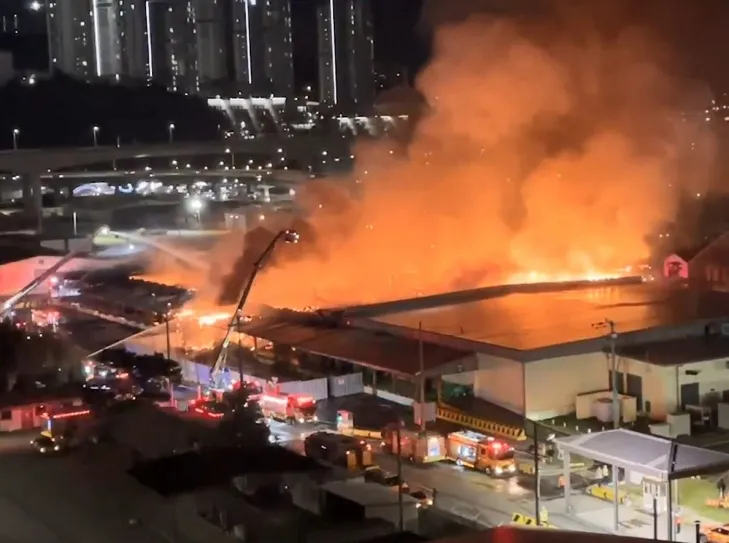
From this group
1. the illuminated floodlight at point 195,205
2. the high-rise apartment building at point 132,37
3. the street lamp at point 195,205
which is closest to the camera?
the street lamp at point 195,205

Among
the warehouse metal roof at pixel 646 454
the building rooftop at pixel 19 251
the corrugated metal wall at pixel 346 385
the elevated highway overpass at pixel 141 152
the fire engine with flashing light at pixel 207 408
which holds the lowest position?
the corrugated metal wall at pixel 346 385

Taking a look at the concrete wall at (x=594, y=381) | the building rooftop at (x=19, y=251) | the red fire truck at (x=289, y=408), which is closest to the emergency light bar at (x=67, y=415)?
the red fire truck at (x=289, y=408)

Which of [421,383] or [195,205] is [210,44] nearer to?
[195,205]

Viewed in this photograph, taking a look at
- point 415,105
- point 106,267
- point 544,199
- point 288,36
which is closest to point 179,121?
point 288,36

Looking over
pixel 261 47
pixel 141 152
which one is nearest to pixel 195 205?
pixel 141 152

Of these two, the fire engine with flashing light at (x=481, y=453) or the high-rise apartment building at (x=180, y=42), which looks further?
the high-rise apartment building at (x=180, y=42)

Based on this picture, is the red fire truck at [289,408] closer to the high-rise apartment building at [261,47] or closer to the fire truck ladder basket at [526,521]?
the fire truck ladder basket at [526,521]
